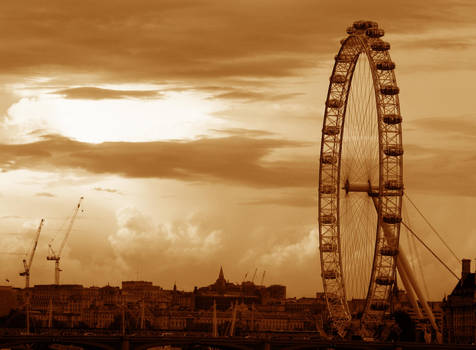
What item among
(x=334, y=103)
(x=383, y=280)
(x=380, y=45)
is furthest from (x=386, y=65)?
(x=383, y=280)

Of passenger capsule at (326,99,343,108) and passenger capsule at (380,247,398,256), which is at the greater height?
passenger capsule at (326,99,343,108)

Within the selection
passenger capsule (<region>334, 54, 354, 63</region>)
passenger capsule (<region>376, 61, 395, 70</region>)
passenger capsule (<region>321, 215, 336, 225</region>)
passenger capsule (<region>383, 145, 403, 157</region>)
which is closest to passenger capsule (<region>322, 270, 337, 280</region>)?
passenger capsule (<region>321, 215, 336, 225</region>)

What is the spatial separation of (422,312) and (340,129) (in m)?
13.6

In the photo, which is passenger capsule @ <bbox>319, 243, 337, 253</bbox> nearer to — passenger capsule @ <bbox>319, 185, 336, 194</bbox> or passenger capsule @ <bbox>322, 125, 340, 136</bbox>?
passenger capsule @ <bbox>319, 185, 336, 194</bbox>

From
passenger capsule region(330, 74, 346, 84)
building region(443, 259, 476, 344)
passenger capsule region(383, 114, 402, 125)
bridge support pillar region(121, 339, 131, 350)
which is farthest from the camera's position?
building region(443, 259, 476, 344)

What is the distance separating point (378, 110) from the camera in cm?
8500

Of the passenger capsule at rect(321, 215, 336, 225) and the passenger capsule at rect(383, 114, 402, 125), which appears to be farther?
the passenger capsule at rect(321, 215, 336, 225)

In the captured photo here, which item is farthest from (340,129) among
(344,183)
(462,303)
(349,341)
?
(462,303)

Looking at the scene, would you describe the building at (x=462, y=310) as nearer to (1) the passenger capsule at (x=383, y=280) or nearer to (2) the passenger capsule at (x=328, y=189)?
(2) the passenger capsule at (x=328, y=189)

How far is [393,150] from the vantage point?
279 ft

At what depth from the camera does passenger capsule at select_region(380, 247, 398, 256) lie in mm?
86562

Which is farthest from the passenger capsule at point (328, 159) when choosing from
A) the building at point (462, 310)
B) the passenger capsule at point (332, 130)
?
the building at point (462, 310)

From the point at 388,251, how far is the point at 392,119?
7.62 metres

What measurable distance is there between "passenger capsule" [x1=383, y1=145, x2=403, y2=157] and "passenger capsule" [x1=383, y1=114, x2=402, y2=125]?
139 centimetres
